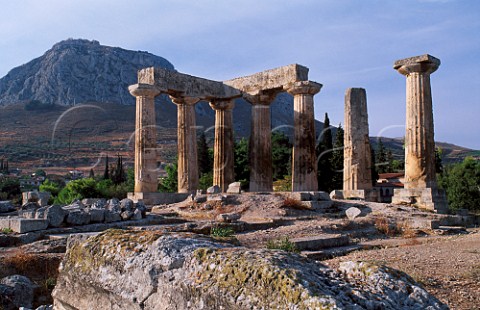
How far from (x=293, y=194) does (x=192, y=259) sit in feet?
55.1

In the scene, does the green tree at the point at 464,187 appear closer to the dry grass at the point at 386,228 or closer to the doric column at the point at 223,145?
the doric column at the point at 223,145

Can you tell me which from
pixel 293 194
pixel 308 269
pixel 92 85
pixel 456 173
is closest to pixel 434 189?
pixel 293 194

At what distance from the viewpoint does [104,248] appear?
4.19 meters

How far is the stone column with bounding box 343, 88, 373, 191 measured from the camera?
78.5 ft

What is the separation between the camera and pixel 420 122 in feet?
68.5

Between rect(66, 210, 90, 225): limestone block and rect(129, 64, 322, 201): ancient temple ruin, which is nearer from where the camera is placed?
rect(66, 210, 90, 225): limestone block

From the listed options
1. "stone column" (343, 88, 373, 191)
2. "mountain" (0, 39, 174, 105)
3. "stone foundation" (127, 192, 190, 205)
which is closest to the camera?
"stone foundation" (127, 192, 190, 205)

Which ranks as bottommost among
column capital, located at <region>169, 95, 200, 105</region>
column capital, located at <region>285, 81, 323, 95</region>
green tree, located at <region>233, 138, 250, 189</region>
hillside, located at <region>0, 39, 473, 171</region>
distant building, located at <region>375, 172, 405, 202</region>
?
distant building, located at <region>375, 172, 405, 202</region>

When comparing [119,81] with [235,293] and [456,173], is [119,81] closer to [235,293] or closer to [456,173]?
[456,173]

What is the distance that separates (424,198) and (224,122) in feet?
37.9

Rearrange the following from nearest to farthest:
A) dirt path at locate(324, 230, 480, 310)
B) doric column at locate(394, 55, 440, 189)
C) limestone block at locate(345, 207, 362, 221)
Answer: dirt path at locate(324, 230, 480, 310)
limestone block at locate(345, 207, 362, 221)
doric column at locate(394, 55, 440, 189)

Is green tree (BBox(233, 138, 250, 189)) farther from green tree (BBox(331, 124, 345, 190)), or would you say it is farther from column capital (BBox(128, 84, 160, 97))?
column capital (BBox(128, 84, 160, 97))

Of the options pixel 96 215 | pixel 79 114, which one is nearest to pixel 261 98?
pixel 96 215

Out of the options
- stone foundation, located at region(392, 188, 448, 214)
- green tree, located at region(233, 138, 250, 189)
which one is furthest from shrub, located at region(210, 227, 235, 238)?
green tree, located at region(233, 138, 250, 189)
